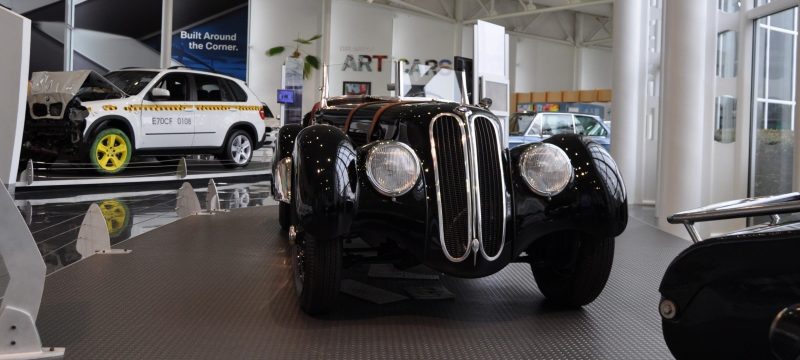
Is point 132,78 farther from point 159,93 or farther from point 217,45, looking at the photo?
point 217,45

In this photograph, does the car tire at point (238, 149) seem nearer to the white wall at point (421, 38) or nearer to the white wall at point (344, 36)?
the white wall at point (344, 36)

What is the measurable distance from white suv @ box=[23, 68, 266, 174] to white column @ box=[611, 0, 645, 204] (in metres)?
5.17

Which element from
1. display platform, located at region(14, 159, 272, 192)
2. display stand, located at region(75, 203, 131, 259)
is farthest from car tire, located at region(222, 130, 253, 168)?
display stand, located at region(75, 203, 131, 259)

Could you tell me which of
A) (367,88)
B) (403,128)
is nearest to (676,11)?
(403,128)

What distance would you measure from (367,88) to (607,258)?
1273cm

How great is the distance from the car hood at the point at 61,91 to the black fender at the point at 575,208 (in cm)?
695

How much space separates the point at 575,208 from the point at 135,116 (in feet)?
24.0

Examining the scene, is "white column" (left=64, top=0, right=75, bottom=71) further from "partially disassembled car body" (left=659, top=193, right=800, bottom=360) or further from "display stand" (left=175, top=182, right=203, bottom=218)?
"partially disassembled car body" (left=659, top=193, right=800, bottom=360)

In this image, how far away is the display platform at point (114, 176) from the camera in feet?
26.4

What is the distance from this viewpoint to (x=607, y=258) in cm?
284

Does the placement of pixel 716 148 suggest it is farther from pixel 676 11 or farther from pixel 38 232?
pixel 38 232

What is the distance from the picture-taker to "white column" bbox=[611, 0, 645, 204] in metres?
9.77

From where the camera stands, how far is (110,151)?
874 cm

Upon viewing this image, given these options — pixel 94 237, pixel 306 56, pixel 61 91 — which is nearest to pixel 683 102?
pixel 94 237
